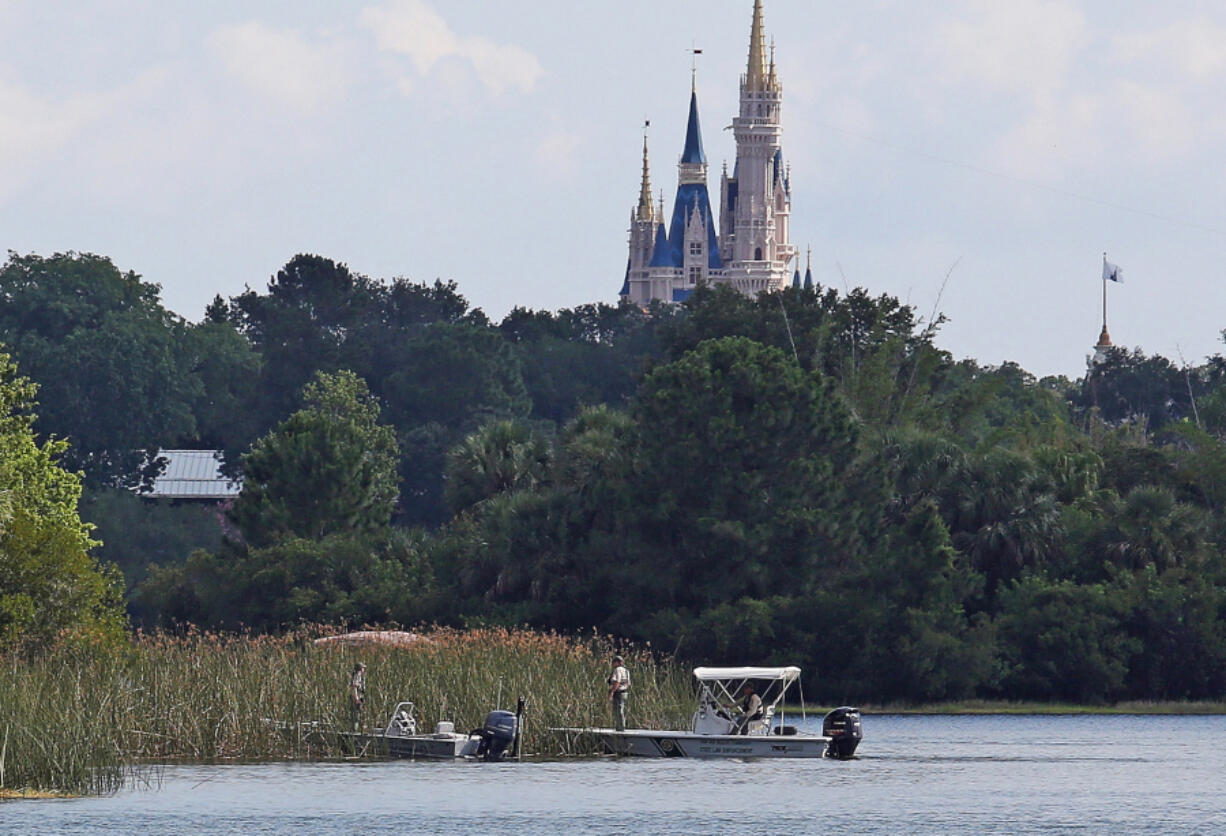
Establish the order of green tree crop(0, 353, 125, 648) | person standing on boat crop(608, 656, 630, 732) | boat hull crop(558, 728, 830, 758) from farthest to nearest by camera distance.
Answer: green tree crop(0, 353, 125, 648) → person standing on boat crop(608, 656, 630, 732) → boat hull crop(558, 728, 830, 758)

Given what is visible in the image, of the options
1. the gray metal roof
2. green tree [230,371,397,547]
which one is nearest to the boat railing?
green tree [230,371,397,547]

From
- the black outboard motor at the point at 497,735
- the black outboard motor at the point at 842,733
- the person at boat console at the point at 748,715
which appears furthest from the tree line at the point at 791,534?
the black outboard motor at the point at 842,733

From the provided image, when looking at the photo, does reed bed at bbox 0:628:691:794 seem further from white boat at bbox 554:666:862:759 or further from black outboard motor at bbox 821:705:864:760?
black outboard motor at bbox 821:705:864:760

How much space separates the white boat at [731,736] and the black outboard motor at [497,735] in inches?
69.7

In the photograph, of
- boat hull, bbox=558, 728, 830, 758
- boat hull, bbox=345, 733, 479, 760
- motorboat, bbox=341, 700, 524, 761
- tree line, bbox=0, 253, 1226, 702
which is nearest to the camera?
motorboat, bbox=341, 700, 524, 761

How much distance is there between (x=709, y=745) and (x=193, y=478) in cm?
10260

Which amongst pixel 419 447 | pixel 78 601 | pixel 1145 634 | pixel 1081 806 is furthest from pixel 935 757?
pixel 419 447

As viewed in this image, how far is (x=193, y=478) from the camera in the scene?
148750 mm

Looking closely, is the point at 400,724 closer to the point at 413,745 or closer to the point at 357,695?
the point at 413,745

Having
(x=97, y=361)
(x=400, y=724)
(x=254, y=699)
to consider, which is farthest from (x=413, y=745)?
(x=97, y=361)

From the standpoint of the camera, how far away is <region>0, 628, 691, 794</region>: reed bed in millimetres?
39906

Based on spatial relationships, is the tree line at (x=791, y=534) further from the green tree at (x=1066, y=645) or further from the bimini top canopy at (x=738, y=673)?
the bimini top canopy at (x=738, y=673)

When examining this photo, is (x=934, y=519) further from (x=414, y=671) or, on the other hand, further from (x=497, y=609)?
(x=414, y=671)

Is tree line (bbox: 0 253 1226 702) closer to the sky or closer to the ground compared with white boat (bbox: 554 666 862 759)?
closer to the sky
